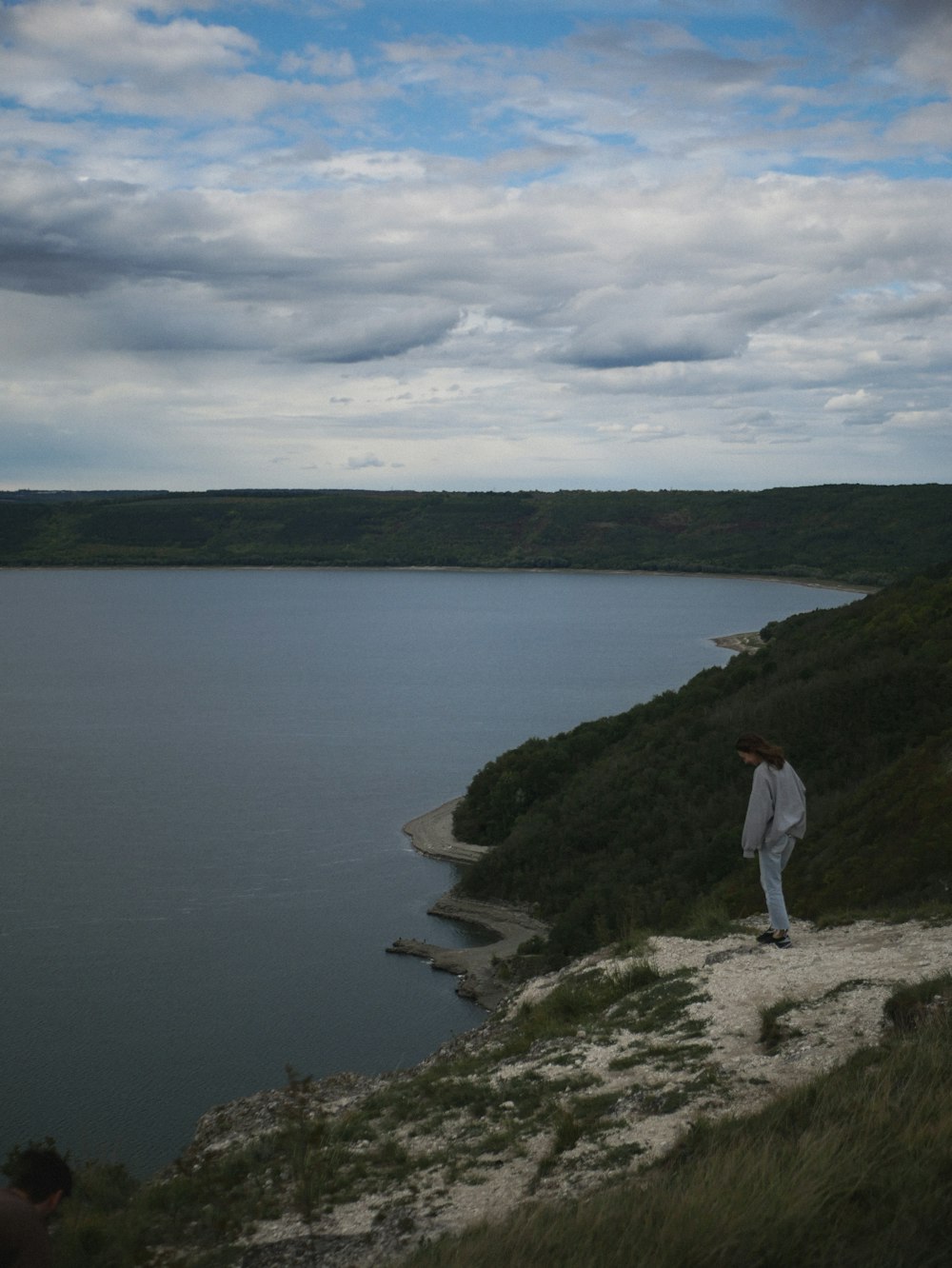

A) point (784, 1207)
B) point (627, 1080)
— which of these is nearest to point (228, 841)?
point (627, 1080)

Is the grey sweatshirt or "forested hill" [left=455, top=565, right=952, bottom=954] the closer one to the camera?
the grey sweatshirt

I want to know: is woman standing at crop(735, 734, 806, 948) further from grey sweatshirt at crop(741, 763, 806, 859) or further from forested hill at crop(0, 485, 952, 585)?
forested hill at crop(0, 485, 952, 585)

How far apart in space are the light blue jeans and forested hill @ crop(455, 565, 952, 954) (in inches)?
77.7

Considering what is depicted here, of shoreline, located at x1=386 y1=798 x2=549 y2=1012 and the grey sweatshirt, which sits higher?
the grey sweatshirt

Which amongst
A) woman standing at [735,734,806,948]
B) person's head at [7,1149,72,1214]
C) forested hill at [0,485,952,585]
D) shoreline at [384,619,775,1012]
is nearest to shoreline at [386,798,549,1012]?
shoreline at [384,619,775,1012]

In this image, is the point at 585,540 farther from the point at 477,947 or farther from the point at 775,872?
the point at 775,872

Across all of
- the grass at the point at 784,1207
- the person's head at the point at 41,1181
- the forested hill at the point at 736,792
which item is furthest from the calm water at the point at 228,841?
the person's head at the point at 41,1181

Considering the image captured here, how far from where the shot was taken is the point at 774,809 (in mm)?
9844

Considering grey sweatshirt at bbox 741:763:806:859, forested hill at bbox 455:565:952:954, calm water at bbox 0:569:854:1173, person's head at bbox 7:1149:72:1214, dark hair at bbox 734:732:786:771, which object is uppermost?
dark hair at bbox 734:732:786:771

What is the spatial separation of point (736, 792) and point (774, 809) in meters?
17.6

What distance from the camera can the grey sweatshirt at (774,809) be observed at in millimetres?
9828

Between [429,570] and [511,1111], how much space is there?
184m

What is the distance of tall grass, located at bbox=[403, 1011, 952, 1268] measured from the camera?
4500 mm

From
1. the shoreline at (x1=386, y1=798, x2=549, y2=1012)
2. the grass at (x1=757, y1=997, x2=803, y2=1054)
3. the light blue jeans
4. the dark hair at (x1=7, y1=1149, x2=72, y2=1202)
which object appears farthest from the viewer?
the shoreline at (x1=386, y1=798, x2=549, y2=1012)
